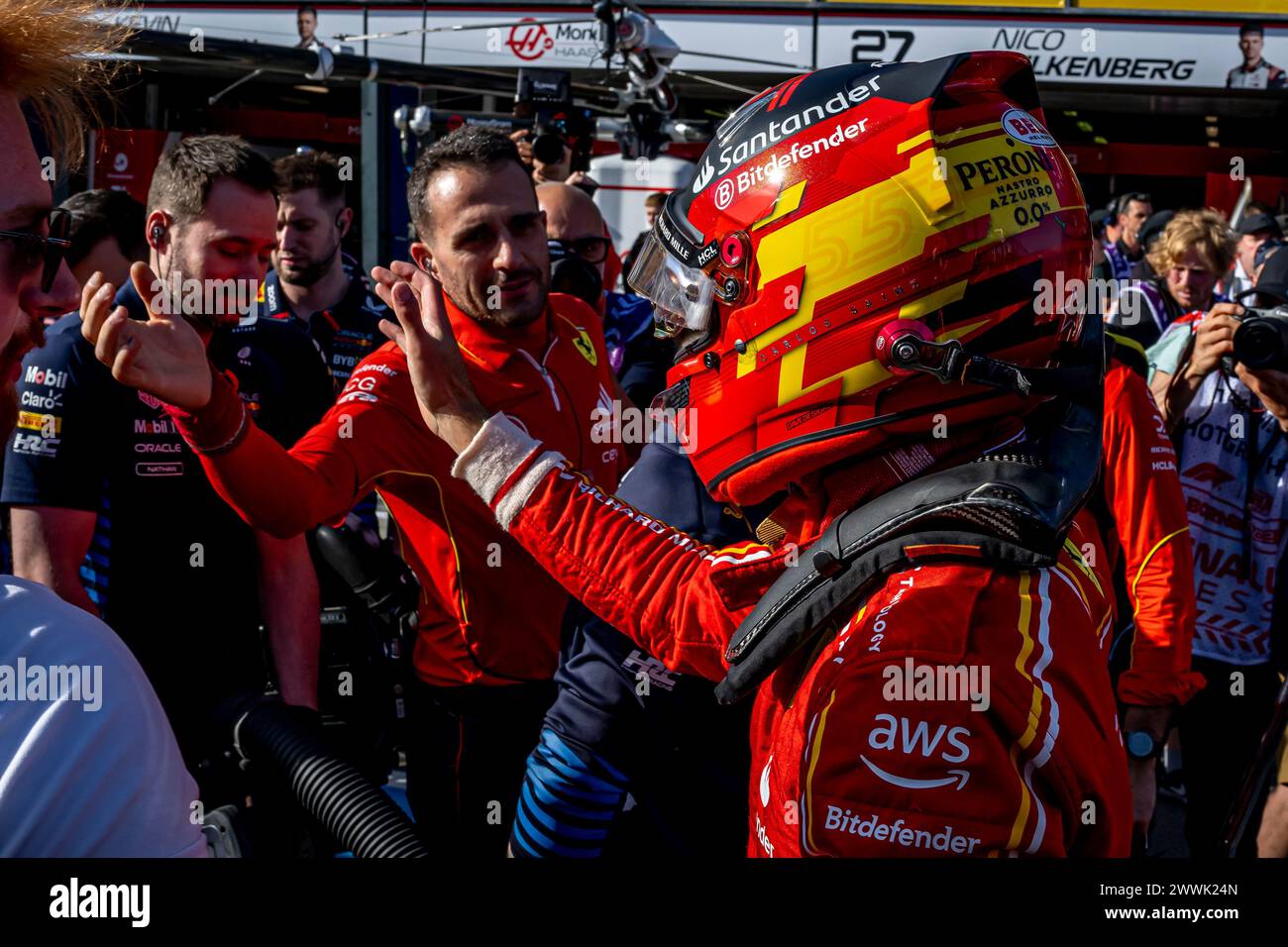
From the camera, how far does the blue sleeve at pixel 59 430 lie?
2.66m

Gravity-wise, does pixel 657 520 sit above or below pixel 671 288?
below

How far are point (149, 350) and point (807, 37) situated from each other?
1682 cm

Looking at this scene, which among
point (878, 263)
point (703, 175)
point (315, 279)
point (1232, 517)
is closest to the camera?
point (878, 263)

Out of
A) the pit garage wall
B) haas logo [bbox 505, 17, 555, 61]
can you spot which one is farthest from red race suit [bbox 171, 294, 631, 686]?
haas logo [bbox 505, 17, 555, 61]

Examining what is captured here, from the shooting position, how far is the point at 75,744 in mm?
951

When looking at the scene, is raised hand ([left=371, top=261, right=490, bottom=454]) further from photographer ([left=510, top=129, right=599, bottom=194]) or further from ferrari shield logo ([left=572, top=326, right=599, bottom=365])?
photographer ([left=510, top=129, right=599, bottom=194])

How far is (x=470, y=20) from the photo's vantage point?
17.5 m

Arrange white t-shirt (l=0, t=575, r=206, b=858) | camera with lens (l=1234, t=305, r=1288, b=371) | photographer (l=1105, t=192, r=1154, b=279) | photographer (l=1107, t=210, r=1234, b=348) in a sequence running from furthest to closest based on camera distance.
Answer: photographer (l=1105, t=192, r=1154, b=279) → photographer (l=1107, t=210, r=1234, b=348) → camera with lens (l=1234, t=305, r=1288, b=371) → white t-shirt (l=0, t=575, r=206, b=858)

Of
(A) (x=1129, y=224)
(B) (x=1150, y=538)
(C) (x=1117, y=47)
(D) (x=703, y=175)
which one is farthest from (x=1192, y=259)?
(C) (x=1117, y=47)

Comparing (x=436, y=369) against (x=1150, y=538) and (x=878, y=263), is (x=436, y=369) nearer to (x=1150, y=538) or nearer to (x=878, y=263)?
(x=878, y=263)

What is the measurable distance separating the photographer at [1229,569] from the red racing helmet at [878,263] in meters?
2.69

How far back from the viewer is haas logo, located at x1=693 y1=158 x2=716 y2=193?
158 cm

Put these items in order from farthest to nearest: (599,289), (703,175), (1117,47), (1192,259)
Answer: (1117,47) < (1192,259) < (599,289) < (703,175)

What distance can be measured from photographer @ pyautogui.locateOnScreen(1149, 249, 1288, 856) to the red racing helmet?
269 cm
